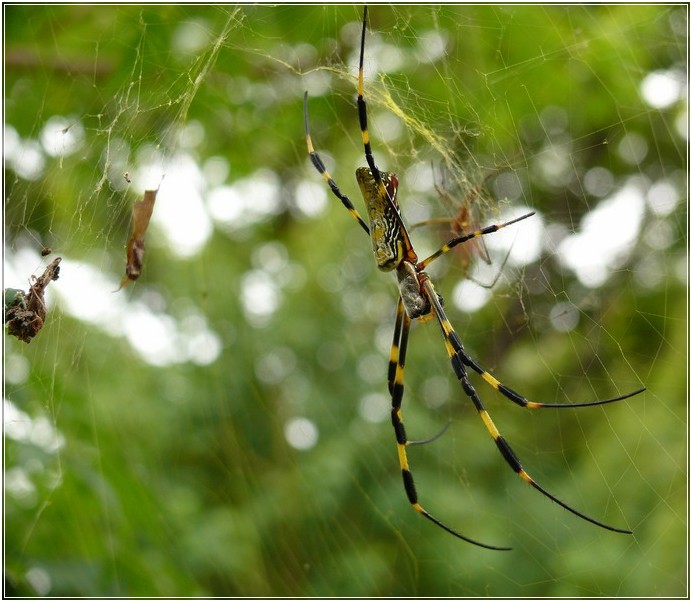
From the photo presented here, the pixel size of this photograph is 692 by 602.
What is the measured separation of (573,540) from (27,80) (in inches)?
137

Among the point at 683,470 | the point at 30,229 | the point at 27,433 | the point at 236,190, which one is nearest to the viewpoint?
the point at 30,229

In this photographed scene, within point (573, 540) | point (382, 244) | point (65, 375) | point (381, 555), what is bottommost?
point (573, 540)

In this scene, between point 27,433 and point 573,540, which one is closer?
point 27,433

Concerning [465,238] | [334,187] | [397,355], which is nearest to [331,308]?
[397,355]

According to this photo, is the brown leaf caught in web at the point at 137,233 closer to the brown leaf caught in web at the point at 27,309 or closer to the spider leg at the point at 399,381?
the brown leaf caught in web at the point at 27,309

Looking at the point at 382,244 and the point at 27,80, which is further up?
the point at 27,80

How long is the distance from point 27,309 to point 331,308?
10.5 feet

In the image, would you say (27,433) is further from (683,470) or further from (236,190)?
(683,470)

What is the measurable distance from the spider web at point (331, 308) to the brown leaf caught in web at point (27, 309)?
128 mm

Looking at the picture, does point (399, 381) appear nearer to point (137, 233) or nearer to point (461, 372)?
point (461, 372)

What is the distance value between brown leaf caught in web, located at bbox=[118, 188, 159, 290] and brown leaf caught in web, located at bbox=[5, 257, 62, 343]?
218 mm

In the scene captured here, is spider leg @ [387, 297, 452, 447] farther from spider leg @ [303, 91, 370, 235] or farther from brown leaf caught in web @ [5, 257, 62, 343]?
brown leaf caught in web @ [5, 257, 62, 343]

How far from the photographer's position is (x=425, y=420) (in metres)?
3.74

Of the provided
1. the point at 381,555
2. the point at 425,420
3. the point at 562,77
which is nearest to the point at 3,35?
the point at 562,77
